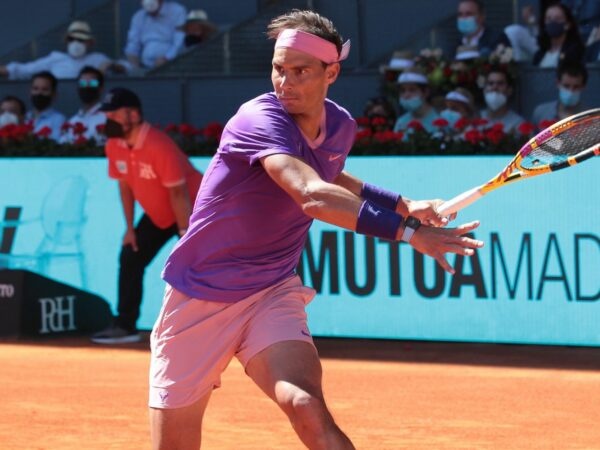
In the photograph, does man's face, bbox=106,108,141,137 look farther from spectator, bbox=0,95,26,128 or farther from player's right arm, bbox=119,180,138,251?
spectator, bbox=0,95,26,128

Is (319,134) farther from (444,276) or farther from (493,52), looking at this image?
(493,52)

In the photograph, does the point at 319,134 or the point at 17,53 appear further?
the point at 17,53

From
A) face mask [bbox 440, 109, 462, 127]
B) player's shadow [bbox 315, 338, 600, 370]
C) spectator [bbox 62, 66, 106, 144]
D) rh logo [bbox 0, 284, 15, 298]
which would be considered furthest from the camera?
spectator [bbox 62, 66, 106, 144]

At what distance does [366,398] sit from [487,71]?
4546 mm

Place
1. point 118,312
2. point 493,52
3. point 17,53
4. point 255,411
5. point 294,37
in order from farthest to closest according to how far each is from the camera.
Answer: point 17,53 → point 493,52 → point 118,312 → point 255,411 → point 294,37

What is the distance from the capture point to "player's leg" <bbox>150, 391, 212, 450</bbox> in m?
4.76

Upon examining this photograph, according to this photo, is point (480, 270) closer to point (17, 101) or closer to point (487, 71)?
point (487, 71)

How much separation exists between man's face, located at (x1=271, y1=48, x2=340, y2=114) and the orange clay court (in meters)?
2.70

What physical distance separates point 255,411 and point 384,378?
1.49m

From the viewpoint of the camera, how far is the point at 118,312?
10812 millimetres

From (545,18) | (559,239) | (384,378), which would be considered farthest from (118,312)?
(545,18)

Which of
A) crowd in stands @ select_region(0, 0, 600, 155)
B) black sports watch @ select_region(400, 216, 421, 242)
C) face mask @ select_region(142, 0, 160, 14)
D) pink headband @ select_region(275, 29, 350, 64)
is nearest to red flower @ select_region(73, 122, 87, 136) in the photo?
crowd in stands @ select_region(0, 0, 600, 155)

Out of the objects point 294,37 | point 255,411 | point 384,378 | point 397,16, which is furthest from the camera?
point 397,16

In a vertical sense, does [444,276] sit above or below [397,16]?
below
